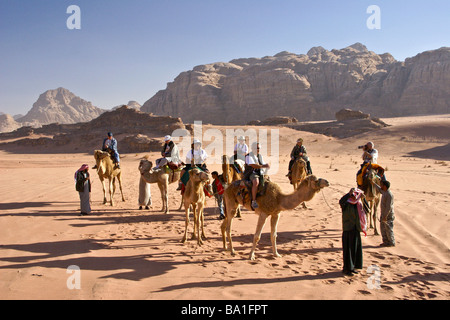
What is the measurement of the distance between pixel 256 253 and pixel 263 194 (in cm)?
140

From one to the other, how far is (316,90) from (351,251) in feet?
384

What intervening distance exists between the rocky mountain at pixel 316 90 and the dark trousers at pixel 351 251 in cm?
10247

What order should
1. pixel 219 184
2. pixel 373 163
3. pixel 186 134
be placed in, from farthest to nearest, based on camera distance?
1. pixel 186 134
2. pixel 219 184
3. pixel 373 163

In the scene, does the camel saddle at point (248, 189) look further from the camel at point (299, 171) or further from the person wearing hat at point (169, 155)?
the person wearing hat at point (169, 155)

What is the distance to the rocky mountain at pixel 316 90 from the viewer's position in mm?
97938

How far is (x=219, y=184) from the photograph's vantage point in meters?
9.10

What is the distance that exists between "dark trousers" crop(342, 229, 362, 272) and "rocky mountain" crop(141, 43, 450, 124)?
102m

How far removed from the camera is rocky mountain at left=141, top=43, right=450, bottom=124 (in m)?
97.9

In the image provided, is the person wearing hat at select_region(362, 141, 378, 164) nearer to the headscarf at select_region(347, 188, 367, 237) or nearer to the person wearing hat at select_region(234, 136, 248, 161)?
the headscarf at select_region(347, 188, 367, 237)

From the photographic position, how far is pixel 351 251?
19.5 feet

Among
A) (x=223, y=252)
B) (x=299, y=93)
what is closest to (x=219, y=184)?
(x=223, y=252)

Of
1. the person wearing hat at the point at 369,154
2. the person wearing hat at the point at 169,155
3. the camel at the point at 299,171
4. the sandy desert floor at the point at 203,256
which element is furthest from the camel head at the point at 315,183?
the person wearing hat at the point at 169,155

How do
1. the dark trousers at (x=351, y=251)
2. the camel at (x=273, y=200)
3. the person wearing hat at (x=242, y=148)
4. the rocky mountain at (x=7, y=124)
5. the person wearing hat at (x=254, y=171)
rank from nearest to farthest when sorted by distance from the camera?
the dark trousers at (x=351, y=251)
the camel at (x=273, y=200)
the person wearing hat at (x=254, y=171)
the person wearing hat at (x=242, y=148)
the rocky mountain at (x=7, y=124)
